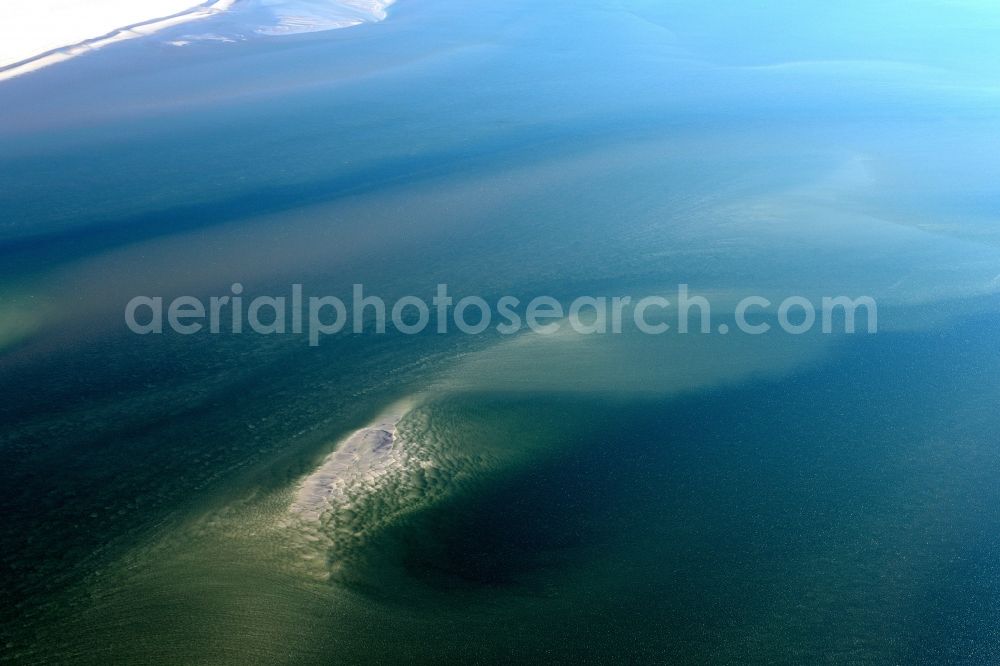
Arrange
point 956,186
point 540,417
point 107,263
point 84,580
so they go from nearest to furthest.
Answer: point 84,580 → point 540,417 → point 107,263 → point 956,186

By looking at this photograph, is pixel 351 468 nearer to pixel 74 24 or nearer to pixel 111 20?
pixel 74 24

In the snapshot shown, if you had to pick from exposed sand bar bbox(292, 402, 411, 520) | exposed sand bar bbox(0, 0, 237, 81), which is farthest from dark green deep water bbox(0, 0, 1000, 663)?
exposed sand bar bbox(0, 0, 237, 81)

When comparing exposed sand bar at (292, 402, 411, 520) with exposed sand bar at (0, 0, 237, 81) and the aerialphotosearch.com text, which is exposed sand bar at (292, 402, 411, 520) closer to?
the aerialphotosearch.com text

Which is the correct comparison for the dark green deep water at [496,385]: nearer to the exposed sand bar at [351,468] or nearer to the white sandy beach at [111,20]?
the exposed sand bar at [351,468]

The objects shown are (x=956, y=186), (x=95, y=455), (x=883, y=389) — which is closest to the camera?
(x=95, y=455)

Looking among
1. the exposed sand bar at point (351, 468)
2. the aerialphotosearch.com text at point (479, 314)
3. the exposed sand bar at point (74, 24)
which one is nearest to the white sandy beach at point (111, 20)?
the exposed sand bar at point (74, 24)

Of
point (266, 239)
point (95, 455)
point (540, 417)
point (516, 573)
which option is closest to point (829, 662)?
point (516, 573)

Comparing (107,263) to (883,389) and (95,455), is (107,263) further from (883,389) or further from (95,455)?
(883,389)
